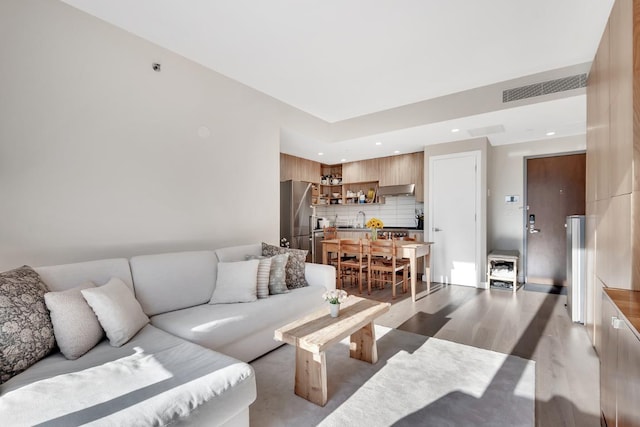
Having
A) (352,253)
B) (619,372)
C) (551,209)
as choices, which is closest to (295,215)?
(352,253)

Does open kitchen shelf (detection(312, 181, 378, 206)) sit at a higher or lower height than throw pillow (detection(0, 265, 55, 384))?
higher

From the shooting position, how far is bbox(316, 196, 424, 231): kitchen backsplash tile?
20.0ft

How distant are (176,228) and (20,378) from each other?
163 centimetres

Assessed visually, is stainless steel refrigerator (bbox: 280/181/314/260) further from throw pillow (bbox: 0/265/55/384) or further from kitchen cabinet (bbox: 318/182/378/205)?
throw pillow (bbox: 0/265/55/384)

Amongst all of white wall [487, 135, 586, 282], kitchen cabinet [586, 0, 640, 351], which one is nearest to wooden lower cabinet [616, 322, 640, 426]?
kitchen cabinet [586, 0, 640, 351]

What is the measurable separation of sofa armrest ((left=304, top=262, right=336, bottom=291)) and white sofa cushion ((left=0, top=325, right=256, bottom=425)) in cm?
161

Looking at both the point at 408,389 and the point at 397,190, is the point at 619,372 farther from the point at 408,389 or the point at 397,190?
the point at 397,190

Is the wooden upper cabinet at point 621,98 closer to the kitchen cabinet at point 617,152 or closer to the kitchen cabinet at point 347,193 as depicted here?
the kitchen cabinet at point 617,152

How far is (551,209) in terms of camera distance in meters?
4.82

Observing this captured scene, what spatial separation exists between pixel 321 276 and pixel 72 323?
205 centimetres

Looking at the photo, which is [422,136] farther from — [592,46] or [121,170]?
[121,170]

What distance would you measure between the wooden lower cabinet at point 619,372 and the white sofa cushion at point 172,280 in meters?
2.63

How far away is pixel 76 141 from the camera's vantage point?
7.41 ft

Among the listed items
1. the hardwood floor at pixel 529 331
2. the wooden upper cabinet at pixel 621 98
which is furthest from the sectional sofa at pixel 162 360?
the wooden upper cabinet at pixel 621 98
